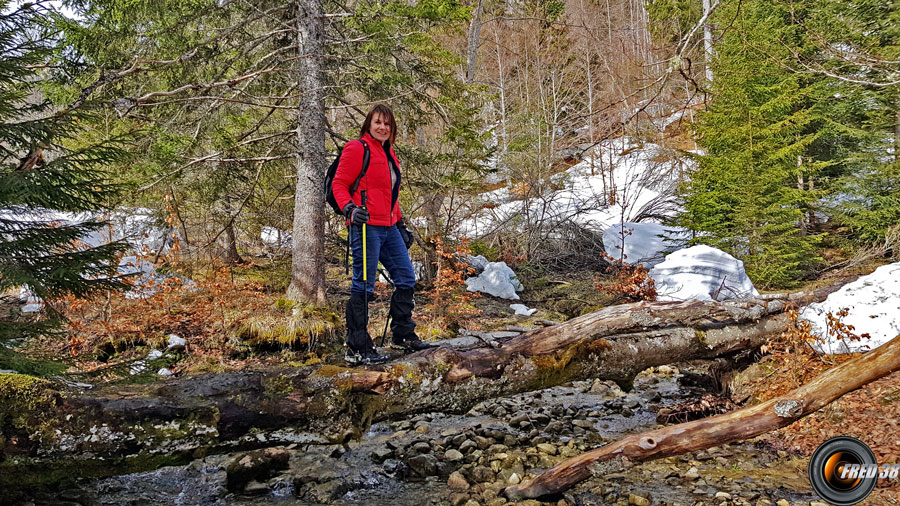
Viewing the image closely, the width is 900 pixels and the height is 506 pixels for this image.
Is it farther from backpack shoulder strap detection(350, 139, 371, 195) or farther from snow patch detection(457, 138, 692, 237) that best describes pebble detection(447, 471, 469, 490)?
snow patch detection(457, 138, 692, 237)

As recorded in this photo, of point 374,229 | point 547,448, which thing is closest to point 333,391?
point 374,229

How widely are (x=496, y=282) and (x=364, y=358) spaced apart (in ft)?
26.7

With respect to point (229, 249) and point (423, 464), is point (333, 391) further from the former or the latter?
point (229, 249)

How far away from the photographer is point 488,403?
6242mm

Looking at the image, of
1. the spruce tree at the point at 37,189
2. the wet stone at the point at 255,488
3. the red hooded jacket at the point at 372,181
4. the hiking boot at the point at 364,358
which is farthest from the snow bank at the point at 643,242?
the spruce tree at the point at 37,189

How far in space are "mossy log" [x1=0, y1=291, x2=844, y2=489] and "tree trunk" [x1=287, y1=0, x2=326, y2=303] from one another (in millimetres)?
3938

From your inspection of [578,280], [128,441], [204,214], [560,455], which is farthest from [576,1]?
[128,441]

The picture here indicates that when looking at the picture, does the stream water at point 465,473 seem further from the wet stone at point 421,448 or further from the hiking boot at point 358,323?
the hiking boot at point 358,323

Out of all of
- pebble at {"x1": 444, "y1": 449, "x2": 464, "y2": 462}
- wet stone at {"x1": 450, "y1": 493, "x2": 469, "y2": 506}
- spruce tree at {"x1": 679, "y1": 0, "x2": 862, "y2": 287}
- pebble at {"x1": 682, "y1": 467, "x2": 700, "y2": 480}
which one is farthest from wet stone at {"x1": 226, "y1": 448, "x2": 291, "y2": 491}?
spruce tree at {"x1": 679, "y1": 0, "x2": 862, "y2": 287}

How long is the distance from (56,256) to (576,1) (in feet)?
90.1

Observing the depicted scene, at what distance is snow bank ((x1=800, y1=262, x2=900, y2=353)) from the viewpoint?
496 cm

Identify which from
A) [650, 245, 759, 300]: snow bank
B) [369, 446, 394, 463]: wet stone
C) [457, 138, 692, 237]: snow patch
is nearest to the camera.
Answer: [369, 446, 394, 463]: wet stone

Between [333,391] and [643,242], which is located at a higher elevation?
[643,242]

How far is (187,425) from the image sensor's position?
11.8 feet
